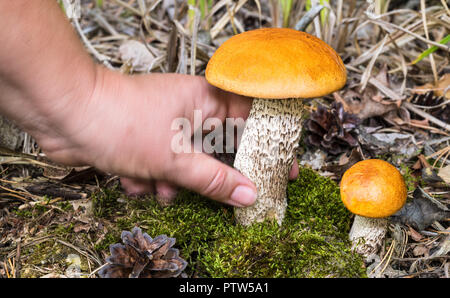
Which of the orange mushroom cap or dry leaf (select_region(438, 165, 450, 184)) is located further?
dry leaf (select_region(438, 165, 450, 184))

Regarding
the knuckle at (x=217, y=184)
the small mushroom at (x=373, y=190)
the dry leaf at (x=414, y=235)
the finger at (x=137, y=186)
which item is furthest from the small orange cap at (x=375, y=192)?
the finger at (x=137, y=186)

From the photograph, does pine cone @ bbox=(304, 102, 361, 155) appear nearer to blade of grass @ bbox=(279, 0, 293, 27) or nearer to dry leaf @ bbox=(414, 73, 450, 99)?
dry leaf @ bbox=(414, 73, 450, 99)

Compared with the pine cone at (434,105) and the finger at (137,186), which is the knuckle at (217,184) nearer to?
the finger at (137,186)

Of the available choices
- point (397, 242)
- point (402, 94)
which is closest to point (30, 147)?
point (397, 242)

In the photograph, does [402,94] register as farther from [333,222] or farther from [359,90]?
[333,222]

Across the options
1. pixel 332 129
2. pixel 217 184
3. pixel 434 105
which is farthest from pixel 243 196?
pixel 434 105

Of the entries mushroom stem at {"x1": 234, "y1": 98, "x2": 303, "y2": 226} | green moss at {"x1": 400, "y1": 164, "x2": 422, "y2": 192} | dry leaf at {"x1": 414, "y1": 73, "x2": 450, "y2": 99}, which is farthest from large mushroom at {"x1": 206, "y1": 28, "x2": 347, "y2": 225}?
dry leaf at {"x1": 414, "y1": 73, "x2": 450, "y2": 99}
